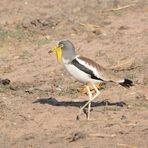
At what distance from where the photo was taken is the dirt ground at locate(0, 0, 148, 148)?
9992 mm

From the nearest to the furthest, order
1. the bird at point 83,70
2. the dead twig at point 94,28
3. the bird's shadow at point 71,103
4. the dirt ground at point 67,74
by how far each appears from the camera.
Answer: the dirt ground at point 67,74 < the bird at point 83,70 < the bird's shadow at point 71,103 < the dead twig at point 94,28

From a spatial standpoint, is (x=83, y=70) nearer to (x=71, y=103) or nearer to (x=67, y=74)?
(x=71, y=103)

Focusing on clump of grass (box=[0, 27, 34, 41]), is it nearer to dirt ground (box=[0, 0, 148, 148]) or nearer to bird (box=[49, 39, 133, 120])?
dirt ground (box=[0, 0, 148, 148])

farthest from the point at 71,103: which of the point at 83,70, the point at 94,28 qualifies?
the point at 94,28

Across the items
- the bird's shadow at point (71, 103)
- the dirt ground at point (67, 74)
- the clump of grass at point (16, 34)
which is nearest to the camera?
the dirt ground at point (67, 74)

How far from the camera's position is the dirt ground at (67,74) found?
9992mm

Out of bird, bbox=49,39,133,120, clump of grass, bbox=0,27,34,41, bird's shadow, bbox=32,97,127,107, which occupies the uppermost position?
clump of grass, bbox=0,27,34,41

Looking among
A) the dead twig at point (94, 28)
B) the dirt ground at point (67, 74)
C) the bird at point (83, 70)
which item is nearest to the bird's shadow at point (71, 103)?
the dirt ground at point (67, 74)

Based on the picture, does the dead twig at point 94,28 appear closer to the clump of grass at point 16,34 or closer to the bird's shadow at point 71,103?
the clump of grass at point 16,34

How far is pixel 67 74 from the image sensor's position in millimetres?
13188

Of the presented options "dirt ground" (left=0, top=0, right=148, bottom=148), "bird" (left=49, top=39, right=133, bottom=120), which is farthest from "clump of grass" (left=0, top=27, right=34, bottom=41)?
"bird" (left=49, top=39, right=133, bottom=120)

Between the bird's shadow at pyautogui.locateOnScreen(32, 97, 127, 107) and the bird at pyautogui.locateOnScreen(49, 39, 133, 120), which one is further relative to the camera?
the bird's shadow at pyautogui.locateOnScreen(32, 97, 127, 107)

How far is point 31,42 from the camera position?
1534 centimetres

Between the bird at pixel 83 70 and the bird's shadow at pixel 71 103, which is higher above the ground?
the bird at pixel 83 70
